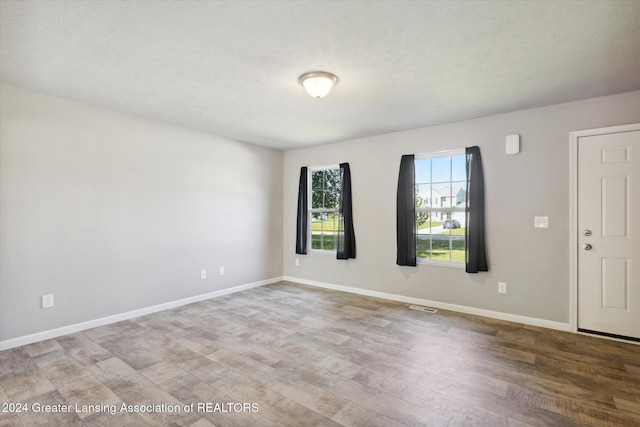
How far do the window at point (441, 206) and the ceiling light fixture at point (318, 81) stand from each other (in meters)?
2.13

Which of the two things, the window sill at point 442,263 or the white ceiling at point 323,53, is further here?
the window sill at point 442,263

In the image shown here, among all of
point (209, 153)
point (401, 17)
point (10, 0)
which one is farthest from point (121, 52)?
point (209, 153)

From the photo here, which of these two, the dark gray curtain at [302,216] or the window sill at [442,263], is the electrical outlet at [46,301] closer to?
the dark gray curtain at [302,216]

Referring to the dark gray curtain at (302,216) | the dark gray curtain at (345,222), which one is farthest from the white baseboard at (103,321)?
the dark gray curtain at (345,222)

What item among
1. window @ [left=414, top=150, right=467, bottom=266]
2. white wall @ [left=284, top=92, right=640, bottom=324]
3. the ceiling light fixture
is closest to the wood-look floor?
white wall @ [left=284, top=92, right=640, bottom=324]

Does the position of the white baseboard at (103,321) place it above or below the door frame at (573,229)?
below

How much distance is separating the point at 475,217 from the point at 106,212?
4.36m

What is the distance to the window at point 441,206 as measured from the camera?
13.5 feet

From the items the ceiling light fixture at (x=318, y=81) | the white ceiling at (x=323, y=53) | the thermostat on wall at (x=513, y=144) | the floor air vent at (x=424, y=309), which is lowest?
the floor air vent at (x=424, y=309)

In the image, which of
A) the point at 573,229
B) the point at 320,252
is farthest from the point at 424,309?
the point at 320,252

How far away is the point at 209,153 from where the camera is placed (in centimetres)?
464

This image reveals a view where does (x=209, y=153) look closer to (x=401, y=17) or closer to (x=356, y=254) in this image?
(x=356, y=254)

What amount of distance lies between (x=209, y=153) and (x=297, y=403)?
3678mm

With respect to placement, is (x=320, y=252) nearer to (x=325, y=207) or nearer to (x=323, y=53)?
(x=325, y=207)
